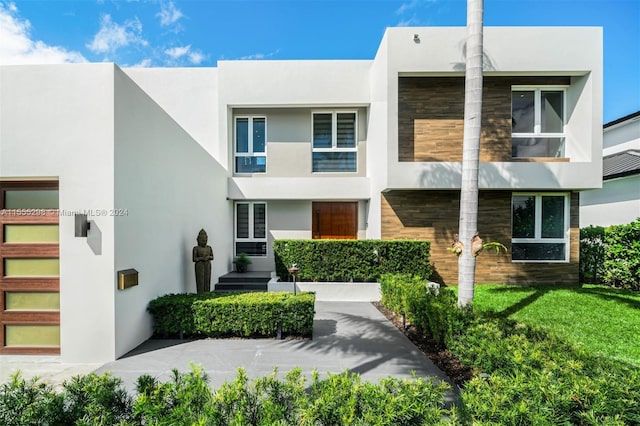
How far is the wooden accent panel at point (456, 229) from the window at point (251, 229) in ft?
16.3

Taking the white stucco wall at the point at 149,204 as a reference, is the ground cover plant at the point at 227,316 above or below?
below

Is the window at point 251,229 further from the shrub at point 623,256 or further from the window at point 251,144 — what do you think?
the shrub at point 623,256

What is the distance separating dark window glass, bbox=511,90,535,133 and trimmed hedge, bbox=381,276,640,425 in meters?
8.12

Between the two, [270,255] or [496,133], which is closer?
[496,133]

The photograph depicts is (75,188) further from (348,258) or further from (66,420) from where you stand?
(348,258)

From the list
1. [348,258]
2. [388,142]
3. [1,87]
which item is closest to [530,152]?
[388,142]

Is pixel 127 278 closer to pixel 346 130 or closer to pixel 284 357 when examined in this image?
pixel 284 357

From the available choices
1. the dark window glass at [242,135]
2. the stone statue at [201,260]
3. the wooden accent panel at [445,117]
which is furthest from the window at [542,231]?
the dark window glass at [242,135]

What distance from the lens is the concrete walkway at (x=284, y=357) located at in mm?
4871

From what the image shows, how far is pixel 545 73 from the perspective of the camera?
9.55m

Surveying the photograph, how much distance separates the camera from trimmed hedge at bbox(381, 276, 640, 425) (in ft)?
8.24

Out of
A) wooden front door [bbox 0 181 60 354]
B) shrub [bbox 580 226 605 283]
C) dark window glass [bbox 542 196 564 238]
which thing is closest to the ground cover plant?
wooden front door [bbox 0 181 60 354]

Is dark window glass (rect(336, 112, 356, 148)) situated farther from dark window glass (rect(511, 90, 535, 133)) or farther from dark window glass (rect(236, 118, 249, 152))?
dark window glass (rect(511, 90, 535, 133))

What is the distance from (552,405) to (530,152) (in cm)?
1001
